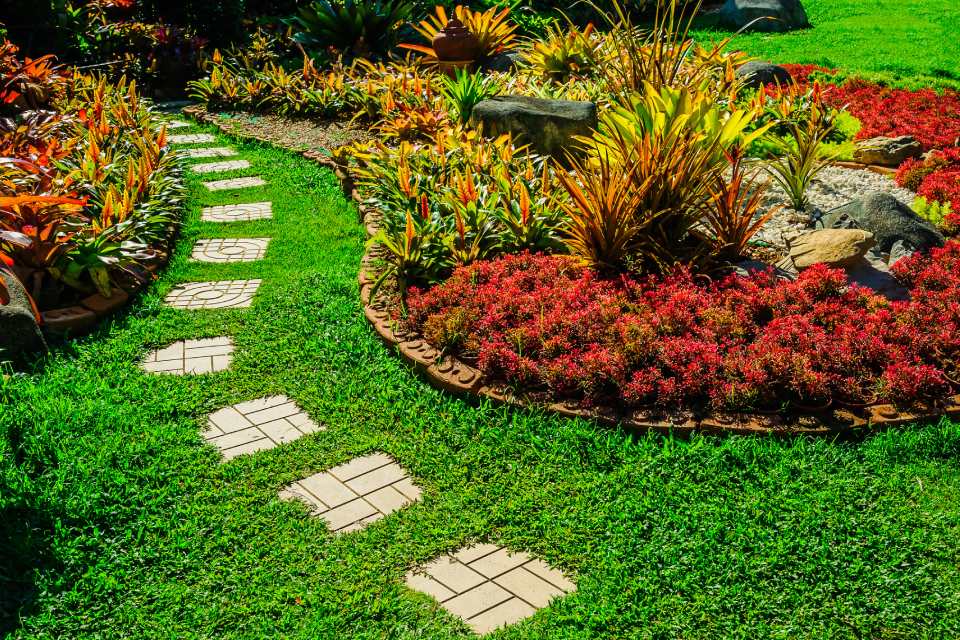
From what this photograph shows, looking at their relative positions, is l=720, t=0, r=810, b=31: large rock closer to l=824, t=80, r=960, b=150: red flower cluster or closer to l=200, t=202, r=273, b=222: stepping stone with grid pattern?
l=824, t=80, r=960, b=150: red flower cluster

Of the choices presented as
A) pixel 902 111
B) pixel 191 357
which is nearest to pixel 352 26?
pixel 902 111

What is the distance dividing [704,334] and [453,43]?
6.82m

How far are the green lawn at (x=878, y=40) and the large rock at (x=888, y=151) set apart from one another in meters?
2.84

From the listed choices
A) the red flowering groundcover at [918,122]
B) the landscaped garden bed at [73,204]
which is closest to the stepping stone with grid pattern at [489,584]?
the landscaped garden bed at [73,204]

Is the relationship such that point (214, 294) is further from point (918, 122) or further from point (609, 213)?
point (918, 122)

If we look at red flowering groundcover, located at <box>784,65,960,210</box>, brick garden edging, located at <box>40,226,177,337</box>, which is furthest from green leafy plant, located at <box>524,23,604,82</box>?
brick garden edging, located at <box>40,226,177,337</box>

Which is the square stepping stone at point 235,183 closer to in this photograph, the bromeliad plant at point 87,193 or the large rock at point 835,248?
the bromeliad plant at point 87,193

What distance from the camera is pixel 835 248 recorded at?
4.52 meters

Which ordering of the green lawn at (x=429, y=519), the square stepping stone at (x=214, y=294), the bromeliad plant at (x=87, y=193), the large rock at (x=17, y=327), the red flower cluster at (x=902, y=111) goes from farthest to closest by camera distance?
1. the red flower cluster at (x=902, y=111)
2. the square stepping stone at (x=214, y=294)
3. the bromeliad plant at (x=87, y=193)
4. the large rock at (x=17, y=327)
5. the green lawn at (x=429, y=519)

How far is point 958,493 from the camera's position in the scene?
124 inches

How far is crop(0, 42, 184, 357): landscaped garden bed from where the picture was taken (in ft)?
14.4

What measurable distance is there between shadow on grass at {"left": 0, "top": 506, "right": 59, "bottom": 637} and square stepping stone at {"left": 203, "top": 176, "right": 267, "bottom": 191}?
14.7 feet

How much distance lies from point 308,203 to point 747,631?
5123 mm

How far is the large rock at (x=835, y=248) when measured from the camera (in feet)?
14.7
